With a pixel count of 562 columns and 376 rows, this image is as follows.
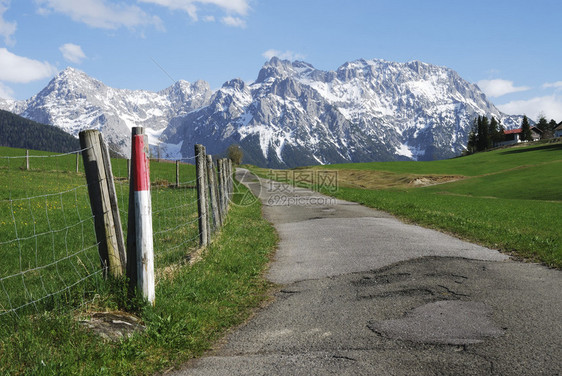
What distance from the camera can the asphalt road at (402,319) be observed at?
4.28m

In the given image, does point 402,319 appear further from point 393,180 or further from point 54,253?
point 393,180

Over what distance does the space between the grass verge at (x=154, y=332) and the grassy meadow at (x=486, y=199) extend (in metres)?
6.85

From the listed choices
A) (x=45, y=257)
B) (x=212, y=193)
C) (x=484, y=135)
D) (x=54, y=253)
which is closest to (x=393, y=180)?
(x=212, y=193)

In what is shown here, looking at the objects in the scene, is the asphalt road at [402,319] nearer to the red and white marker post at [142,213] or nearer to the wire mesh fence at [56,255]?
the red and white marker post at [142,213]

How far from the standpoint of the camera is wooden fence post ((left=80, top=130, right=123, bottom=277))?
19.2 ft

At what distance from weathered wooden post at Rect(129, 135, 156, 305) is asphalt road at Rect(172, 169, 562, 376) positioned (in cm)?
148

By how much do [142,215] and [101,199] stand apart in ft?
2.21

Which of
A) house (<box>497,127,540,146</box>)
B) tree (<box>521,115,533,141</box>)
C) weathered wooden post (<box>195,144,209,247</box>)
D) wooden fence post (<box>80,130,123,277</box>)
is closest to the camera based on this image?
wooden fence post (<box>80,130,123,277</box>)

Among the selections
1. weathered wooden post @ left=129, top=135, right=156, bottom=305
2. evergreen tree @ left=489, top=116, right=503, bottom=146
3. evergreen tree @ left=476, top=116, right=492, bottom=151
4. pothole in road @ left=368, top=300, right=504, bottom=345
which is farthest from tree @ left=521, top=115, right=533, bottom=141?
weathered wooden post @ left=129, top=135, right=156, bottom=305

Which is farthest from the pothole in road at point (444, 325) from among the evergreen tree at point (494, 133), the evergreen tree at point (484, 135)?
the evergreen tree at point (494, 133)

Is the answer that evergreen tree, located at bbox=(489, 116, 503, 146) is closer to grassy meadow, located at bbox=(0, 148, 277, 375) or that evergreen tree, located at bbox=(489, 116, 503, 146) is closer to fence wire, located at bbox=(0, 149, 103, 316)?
fence wire, located at bbox=(0, 149, 103, 316)

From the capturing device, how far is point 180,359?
462 cm

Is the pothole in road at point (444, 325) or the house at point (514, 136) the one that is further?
the house at point (514, 136)

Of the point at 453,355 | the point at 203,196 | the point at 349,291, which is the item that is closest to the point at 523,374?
the point at 453,355
